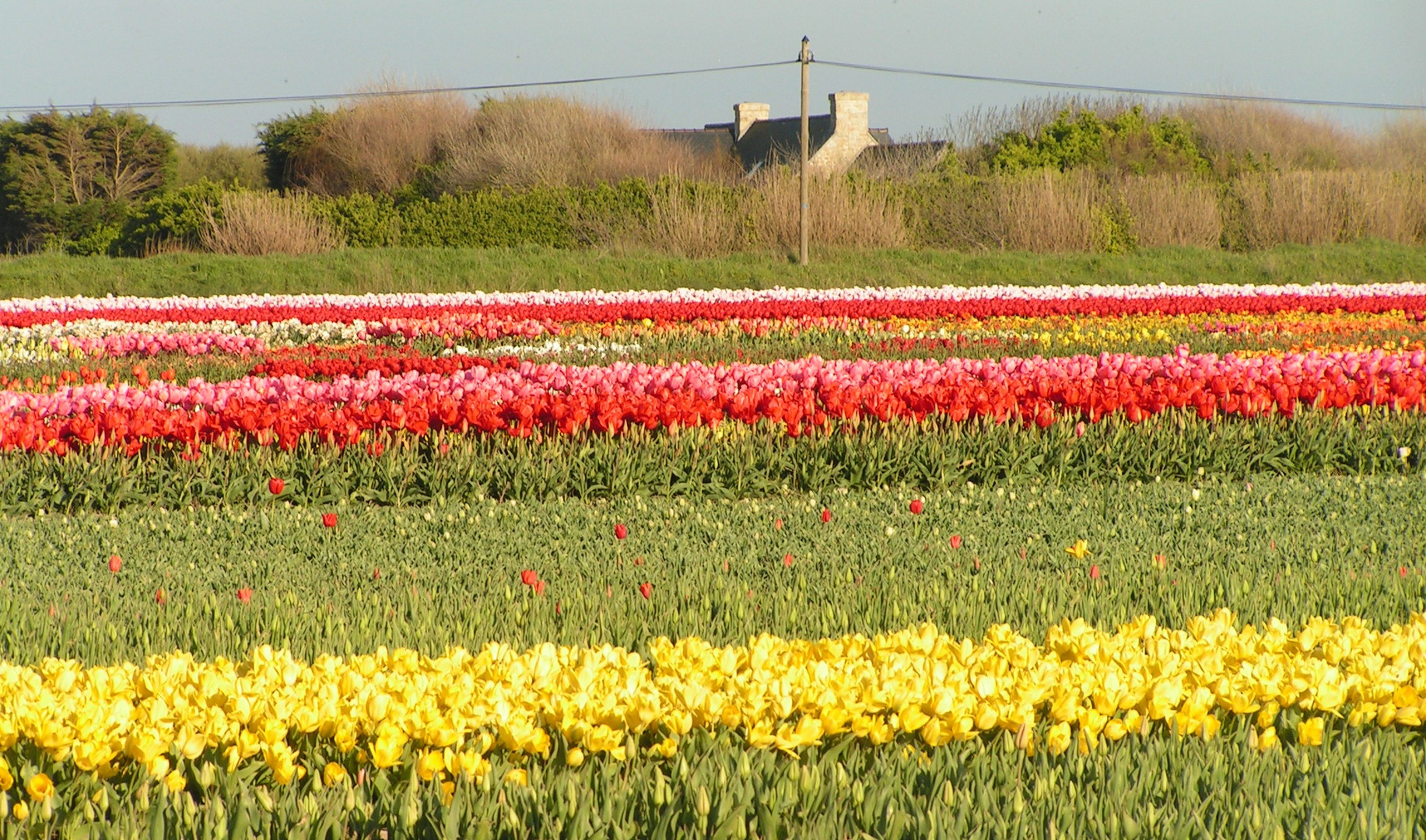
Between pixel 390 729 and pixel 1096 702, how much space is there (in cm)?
139

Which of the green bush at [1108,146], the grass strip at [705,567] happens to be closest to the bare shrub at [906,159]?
the green bush at [1108,146]

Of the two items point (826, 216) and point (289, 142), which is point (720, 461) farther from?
point (289, 142)

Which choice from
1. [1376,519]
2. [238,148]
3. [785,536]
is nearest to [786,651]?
[785,536]

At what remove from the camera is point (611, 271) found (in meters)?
22.5

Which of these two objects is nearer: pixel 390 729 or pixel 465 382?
pixel 390 729

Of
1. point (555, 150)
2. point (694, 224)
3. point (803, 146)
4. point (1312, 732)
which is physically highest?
point (555, 150)

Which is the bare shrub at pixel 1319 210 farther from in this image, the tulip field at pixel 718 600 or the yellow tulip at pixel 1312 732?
the yellow tulip at pixel 1312 732

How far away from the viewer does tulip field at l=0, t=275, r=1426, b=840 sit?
2.25 metres

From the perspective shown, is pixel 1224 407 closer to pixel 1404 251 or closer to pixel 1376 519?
pixel 1376 519

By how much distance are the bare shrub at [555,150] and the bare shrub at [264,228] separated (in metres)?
5.33

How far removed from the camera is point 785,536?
518 cm

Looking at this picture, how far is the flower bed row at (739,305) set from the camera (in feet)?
49.2

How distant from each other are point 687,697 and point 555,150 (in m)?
30.8

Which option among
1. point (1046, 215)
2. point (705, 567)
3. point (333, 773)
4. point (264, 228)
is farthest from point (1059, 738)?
point (264, 228)
